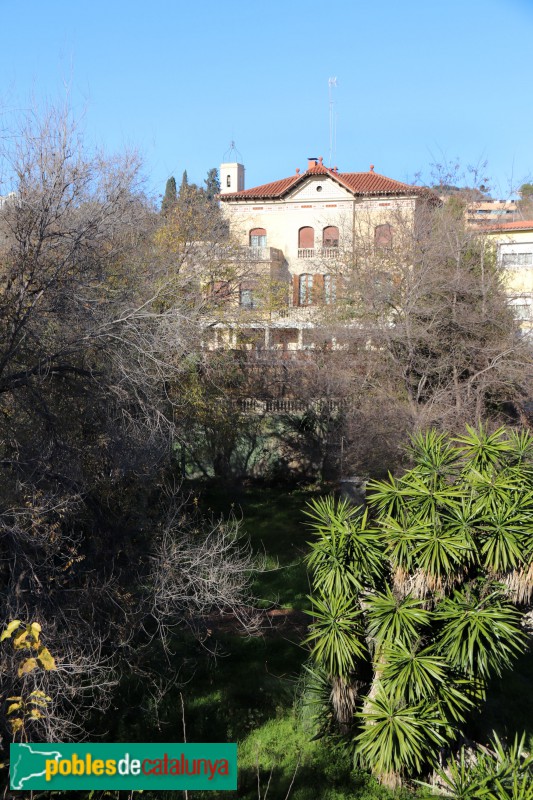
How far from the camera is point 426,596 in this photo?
29.5 ft

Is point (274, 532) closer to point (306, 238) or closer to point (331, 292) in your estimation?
point (331, 292)

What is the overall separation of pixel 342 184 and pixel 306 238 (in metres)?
3.43

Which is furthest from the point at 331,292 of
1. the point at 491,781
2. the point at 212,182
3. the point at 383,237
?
the point at 212,182

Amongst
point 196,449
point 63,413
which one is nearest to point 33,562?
point 63,413

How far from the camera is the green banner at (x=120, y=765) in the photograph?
20.2 feet

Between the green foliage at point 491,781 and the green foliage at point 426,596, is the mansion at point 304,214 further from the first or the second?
the green foliage at point 491,781

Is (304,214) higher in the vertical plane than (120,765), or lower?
higher

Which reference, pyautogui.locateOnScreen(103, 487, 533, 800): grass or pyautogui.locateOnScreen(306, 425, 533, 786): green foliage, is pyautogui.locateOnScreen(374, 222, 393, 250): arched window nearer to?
pyautogui.locateOnScreen(103, 487, 533, 800): grass

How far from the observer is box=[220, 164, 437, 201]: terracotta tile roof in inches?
1350

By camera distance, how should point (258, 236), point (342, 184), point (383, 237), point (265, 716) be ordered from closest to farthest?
1. point (265, 716)
2. point (383, 237)
3. point (342, 184)
4. point (258, 236)

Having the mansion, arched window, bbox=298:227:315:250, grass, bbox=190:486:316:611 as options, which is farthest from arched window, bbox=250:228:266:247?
grass, bbox=190:486:316:611

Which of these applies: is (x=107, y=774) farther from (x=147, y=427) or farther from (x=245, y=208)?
(x=245, y=208)

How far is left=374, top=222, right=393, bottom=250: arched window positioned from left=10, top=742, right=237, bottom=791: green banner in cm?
1735

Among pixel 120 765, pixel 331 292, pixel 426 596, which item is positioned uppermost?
pixel 331 292
